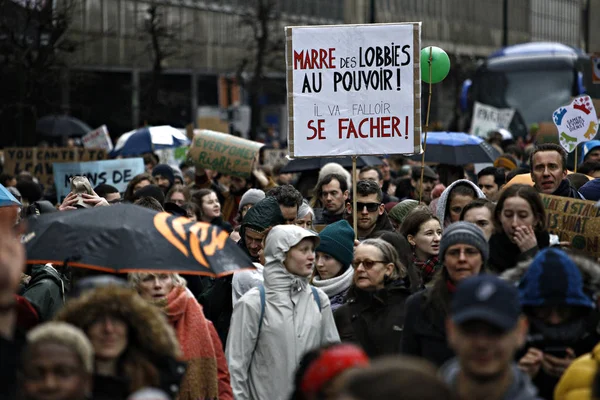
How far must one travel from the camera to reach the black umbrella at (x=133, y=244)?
5707mm

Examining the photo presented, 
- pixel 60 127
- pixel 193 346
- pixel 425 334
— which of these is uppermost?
pixel 425 334

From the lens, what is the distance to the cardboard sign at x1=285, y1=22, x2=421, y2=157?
9.48 meters

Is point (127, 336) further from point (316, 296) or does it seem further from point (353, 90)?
point (353, 90)

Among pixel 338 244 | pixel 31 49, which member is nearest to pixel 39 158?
pixel 31 49

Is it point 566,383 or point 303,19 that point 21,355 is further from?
point 303,19

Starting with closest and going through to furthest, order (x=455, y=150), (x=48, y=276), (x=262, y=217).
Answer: (x=48, y=276) → (x=262, y=217) → (x=455, y=150)

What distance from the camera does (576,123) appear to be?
13.0 m

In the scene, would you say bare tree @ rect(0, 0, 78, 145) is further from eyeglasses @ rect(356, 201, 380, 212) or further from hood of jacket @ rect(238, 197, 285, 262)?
hood of jacket @ rect(238, 197, 285, 262)

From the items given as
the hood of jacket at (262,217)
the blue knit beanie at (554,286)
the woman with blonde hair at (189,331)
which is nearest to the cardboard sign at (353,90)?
the hood of jacket at (262,217)

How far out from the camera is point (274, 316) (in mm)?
6828

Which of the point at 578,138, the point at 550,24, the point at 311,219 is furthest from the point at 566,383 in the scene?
the point at 550,24

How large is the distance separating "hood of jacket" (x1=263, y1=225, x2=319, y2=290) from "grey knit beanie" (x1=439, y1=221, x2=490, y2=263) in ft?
3.79

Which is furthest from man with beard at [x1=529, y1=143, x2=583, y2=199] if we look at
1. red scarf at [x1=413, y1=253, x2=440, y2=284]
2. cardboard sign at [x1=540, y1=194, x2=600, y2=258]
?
red scarf at [x1=413, y1=253, x2=440, y2=284]

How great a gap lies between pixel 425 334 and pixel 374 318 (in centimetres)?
119
